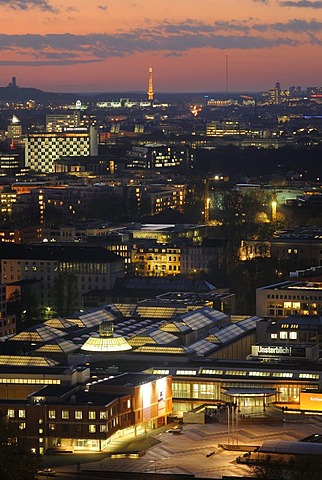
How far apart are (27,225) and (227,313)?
1883 cm

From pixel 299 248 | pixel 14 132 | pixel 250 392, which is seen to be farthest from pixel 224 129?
pixel 250 392

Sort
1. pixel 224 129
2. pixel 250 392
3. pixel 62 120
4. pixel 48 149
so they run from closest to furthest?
1. pixel 250 392
2. pixel 48 149
3. pixel 62 120
4. pixel 224 129

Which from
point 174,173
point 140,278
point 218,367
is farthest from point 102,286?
point 174,173

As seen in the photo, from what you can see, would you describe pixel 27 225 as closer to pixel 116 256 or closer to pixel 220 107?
pixel 116 256

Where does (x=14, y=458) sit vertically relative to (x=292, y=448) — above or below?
above

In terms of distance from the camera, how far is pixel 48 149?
88.8m

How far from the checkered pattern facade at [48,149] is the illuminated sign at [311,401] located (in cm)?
5790

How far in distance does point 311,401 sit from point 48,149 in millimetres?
60511

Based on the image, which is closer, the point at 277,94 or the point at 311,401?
the point at 311,401

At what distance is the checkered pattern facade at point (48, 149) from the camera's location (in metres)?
88.1

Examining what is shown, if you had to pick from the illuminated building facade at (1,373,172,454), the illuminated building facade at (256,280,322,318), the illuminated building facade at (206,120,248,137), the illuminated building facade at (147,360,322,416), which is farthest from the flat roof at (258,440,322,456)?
the illuminated building facade at (206,120,248,137)

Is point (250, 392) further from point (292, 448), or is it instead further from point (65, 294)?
point (65, 294)

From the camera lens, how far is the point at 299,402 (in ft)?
95.9

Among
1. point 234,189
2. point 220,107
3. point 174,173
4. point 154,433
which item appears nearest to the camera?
point 154,433
